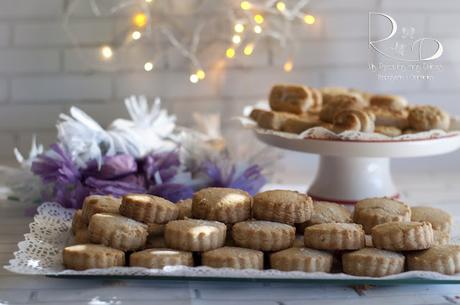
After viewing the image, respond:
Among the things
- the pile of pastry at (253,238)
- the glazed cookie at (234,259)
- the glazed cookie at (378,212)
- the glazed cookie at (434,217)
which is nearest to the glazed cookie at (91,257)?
the pile of pastry at (253,238)

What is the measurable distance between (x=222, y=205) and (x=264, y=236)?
0.09m

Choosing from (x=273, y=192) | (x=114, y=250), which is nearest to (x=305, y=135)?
(x=273, y=192)

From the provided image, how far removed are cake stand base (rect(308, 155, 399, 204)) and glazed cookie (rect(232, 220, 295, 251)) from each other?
44cm

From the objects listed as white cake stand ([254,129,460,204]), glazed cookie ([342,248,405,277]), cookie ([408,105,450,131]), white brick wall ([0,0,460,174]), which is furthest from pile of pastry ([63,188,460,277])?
white brick wall ([0,0,460,174])

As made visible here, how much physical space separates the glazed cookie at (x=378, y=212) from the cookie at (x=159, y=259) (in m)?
0.29

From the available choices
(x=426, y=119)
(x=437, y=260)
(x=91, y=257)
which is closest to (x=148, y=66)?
(x=426, y=119)

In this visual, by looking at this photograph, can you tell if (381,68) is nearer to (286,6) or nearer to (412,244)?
(286,6)

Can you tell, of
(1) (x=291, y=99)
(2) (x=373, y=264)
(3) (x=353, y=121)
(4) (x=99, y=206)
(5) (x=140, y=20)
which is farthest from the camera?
(5) (x=140, y=20)

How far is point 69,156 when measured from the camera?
60.2 inches

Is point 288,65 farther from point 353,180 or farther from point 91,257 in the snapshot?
point 91,257

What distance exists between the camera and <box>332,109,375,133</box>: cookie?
150 cm

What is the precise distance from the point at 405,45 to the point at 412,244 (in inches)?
28.8

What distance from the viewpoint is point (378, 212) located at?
1269 mm

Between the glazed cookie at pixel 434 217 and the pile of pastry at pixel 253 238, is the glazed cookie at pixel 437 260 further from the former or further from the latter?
the glazed cookie at pixel 434 217
